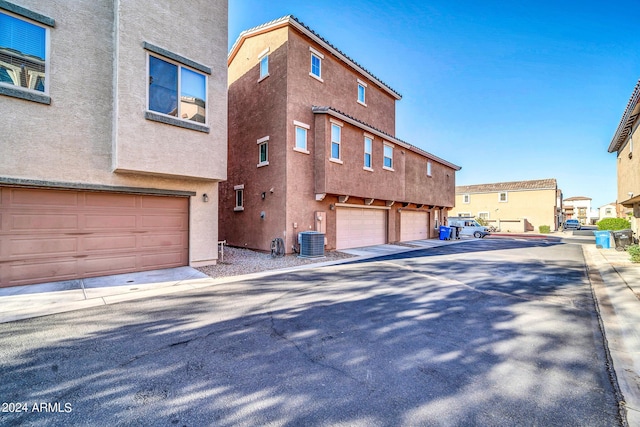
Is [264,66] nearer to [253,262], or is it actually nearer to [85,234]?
[253,262]

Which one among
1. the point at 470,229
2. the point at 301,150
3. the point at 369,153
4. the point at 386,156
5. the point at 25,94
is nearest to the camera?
the point at 25,94

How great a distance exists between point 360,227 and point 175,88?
10780mm

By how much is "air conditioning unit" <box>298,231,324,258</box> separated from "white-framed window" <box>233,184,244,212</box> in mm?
4509

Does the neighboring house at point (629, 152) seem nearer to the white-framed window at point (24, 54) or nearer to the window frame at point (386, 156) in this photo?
the window frame at point (386, 156)

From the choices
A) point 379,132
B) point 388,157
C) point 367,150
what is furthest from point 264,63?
→ point 388,157

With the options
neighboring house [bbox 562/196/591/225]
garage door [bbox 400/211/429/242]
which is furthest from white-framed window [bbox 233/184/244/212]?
neighboring house [bbox 562/196/591/225]

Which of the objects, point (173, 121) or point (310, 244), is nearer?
point (173, 121)

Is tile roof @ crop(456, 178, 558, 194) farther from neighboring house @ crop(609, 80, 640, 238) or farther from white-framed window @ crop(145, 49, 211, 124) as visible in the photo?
white-framed window @ crop(145, 49, 211, 124)

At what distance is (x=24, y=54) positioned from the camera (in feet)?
21.9

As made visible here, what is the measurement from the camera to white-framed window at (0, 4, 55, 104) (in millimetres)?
6484

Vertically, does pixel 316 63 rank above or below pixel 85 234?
above

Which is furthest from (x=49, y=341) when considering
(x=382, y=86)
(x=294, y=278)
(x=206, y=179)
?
(x=382, y=86)

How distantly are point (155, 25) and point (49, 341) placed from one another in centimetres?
828

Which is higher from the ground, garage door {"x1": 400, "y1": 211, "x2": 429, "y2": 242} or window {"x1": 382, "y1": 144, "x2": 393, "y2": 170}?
window {"x1": 382, "y1": 144, "x2": 393, "y2": 170}
